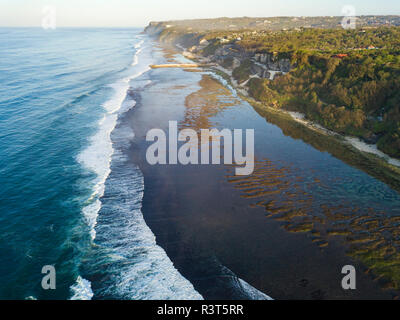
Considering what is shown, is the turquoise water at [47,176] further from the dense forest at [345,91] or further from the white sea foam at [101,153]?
the dense forest at [345,91]

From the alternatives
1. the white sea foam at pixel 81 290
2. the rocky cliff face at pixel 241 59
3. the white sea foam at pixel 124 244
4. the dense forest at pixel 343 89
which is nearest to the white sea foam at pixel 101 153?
the white sea foam at pixel 124 244

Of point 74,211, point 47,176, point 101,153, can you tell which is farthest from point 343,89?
point 47,176

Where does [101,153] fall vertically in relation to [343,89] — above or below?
below

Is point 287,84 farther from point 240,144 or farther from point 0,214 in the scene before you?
point 0,214

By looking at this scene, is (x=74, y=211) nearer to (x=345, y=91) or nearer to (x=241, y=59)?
(x=345, y=91)

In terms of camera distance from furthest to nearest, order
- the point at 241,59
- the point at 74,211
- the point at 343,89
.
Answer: the point at 241,59 < the point at 343,89 < the point at 74,211
